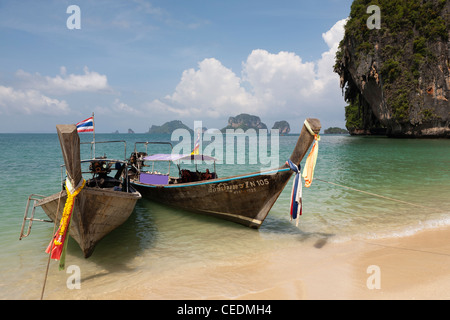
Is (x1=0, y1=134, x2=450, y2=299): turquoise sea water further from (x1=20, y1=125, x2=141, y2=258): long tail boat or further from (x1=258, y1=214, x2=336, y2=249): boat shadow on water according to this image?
(x1=20, y1=125, x2=141, y2=258): long tail boat

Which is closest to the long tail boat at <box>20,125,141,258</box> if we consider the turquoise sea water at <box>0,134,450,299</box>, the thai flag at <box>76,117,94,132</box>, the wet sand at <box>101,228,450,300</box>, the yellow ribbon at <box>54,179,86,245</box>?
the yellow ribbon at <box>54,179,86,245</box>

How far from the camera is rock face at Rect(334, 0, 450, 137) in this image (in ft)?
133

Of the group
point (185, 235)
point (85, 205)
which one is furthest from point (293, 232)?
point (85, 205)

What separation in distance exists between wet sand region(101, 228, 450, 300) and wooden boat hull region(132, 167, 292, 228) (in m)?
1.53

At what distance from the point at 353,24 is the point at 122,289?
5311cm

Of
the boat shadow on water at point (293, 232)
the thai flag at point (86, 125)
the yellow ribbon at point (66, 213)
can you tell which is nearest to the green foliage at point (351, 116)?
the boat shadow on water at point (293, 232)

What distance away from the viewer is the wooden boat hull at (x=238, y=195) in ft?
24.9

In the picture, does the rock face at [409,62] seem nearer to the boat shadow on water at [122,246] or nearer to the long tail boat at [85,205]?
the boat shadow on water at [122,246]

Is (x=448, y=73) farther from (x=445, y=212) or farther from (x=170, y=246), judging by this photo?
(x=170, y=246)

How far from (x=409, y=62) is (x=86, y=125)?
47.9 meters

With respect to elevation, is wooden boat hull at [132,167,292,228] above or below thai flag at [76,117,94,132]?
below

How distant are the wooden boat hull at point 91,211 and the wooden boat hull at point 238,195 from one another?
2.49 meters

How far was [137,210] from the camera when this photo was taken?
1075 cm
